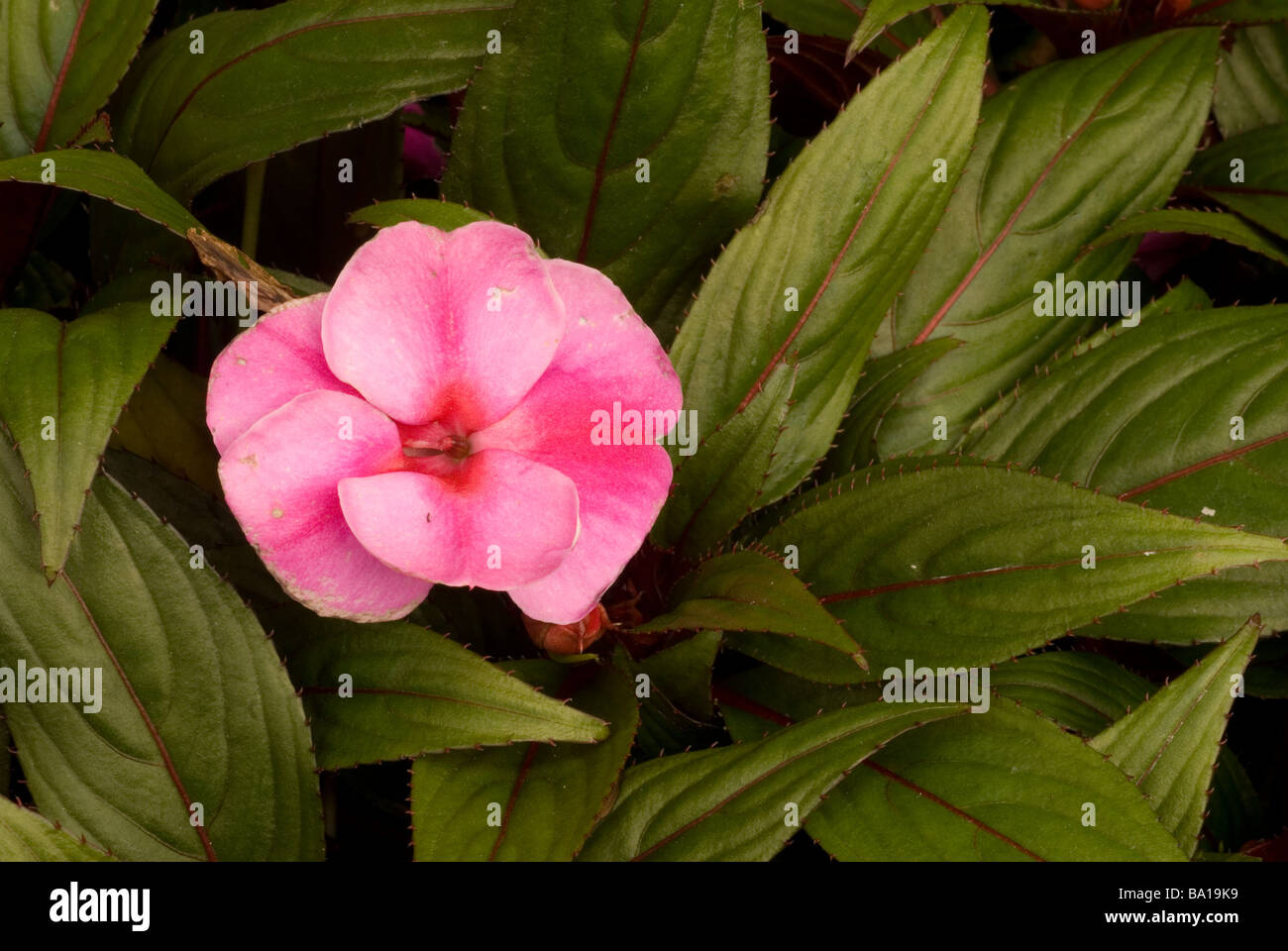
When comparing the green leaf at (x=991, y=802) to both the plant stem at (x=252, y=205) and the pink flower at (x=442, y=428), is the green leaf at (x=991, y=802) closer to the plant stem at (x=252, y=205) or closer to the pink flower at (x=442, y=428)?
the pink flower at (x=442, y=428)

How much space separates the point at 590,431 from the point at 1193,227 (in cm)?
58

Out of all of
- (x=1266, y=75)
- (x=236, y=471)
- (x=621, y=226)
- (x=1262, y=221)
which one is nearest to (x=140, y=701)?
(x=236, y=471)

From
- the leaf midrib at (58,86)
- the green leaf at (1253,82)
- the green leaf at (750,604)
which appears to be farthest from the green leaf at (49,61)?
the green leaf at (1253,82)

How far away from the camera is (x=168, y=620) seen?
27.9 inches

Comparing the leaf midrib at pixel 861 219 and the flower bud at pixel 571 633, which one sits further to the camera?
the leaf midrib at pixel 861 219

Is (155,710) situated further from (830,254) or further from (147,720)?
(830,254)

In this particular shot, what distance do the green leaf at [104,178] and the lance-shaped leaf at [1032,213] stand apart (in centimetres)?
57

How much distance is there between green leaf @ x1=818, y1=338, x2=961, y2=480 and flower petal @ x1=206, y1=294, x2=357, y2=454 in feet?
1.40

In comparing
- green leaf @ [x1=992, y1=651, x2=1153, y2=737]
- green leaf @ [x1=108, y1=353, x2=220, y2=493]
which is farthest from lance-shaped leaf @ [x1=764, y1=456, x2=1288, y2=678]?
green leaf @ [x1=108, y1=353, x2=220, y2=493]

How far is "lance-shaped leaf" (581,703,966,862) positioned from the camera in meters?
0.66

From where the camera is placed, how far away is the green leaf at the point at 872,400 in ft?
2.89
